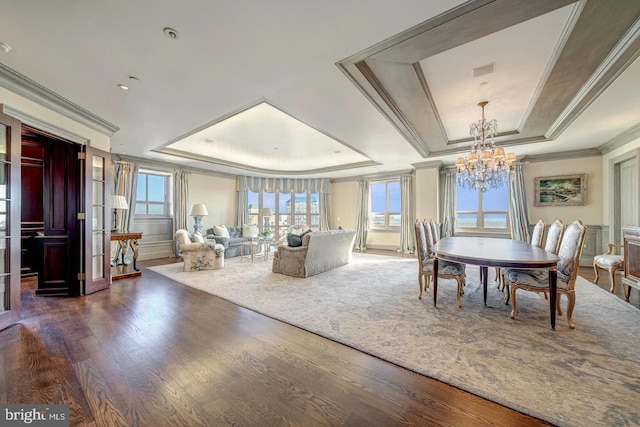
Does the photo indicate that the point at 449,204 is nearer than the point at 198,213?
No

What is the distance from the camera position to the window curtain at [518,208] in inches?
233

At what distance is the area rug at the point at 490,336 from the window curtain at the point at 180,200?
3.41 metres

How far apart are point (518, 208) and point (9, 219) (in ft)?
28.7

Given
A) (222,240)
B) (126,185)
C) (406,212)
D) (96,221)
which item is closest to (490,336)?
(96,221)

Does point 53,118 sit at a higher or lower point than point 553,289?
higher

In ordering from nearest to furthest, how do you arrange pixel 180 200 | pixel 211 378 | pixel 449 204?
1. pixel 211 378
2. pixel 180 200
3. pixel 449 204

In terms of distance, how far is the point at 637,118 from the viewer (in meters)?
3.70

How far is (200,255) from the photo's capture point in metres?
5.05

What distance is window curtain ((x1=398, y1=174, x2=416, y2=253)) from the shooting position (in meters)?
7.69

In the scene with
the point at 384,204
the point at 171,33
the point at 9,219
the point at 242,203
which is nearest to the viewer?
the point at 171,33

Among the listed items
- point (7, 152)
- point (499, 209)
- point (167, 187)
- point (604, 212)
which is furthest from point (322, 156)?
point (604, 212)

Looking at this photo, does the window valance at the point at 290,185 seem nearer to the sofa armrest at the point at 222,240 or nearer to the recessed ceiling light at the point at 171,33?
the sofa armrest at the point at 222,240

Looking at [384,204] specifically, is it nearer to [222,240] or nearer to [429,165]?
[429,165]

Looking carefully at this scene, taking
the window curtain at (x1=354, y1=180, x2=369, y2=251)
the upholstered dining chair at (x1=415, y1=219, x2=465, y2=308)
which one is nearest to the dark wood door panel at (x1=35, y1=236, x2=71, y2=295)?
the upholstered dining chair at (x1=415, y1=219, x2=465, y2=308)
